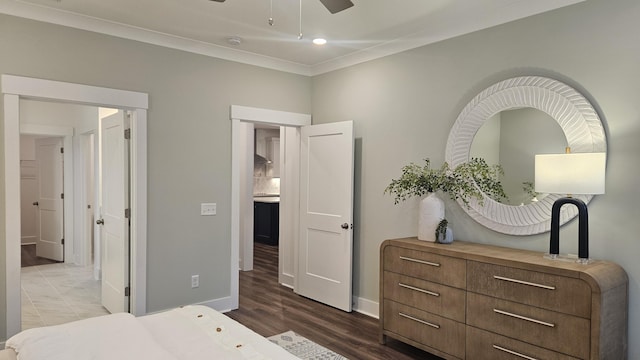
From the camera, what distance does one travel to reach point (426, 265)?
3.13 meters

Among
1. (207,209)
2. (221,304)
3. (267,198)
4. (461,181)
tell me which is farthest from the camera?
(267,198)

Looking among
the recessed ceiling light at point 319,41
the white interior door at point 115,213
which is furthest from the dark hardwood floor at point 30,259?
the recessed ceiling light at point 319,41

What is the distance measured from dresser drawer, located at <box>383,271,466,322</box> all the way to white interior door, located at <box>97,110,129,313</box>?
7.88 ft

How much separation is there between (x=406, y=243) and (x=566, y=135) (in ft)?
4.46

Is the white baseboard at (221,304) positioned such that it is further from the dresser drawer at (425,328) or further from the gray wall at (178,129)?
the dresser drawer at (425,328)

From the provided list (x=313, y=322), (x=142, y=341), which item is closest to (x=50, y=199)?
(x=313, y=322)

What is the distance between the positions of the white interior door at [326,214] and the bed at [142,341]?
7.29ft

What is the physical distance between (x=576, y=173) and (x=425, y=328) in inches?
60.4

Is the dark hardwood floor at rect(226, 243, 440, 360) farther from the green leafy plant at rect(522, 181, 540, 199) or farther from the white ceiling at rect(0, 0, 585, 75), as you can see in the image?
the white ceiling at rect(0, 0, 585, 75)

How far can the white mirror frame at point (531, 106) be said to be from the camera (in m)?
2.71

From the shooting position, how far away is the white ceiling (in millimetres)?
3066

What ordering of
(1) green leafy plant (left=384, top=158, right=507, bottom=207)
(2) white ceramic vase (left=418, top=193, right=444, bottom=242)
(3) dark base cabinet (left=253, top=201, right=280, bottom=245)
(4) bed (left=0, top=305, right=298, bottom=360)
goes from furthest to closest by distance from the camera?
(3) dark base cabinet (left=253, top=201, right=280, bottom=245)
(2) white ceramic vase (left=418, top=193, right=444, bottom=242)
(1) green leafy plant (left=384, top=158, right=507, bottom=207)
(4) bed (left=0, top=305, right=298, bottom=360)

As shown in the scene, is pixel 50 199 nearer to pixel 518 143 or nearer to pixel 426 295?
pixel 426 295

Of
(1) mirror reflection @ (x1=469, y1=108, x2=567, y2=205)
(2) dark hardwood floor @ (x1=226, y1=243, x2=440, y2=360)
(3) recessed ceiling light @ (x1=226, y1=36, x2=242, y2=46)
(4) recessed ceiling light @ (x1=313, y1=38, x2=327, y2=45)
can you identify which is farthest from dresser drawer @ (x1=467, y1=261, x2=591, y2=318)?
(3) recessed ceiling light @ (x1=226, y1=36, x2=242, y2=46)
